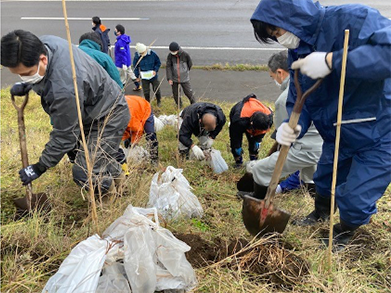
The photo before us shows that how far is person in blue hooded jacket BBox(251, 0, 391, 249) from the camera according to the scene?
1738 mm

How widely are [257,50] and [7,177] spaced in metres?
6.68

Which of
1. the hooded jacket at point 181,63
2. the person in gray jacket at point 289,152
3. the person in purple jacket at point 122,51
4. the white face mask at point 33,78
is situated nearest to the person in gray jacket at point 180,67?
the hooded jacket at point 181,63

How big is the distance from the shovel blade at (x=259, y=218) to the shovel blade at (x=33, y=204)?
1.63 meters

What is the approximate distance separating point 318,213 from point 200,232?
99 centimetres

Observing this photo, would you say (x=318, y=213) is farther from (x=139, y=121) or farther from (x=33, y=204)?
(x=33, y=204)

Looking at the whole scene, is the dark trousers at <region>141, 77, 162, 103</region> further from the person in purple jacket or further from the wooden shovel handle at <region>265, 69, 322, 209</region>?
the wooden shovel handle at <region>265, 69, 322, 209</region>

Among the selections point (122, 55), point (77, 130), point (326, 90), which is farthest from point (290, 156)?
point (122, 55)

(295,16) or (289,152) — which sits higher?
(295,16)

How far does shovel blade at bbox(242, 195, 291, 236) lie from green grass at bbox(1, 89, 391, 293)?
0.21 metres

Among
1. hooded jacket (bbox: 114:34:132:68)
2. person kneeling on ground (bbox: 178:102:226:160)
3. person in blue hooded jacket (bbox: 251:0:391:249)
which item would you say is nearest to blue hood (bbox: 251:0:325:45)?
person in blue hooded jacket (bbox: 251:0:391:249)

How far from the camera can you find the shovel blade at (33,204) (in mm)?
2781

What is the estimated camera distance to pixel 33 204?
9.16ft

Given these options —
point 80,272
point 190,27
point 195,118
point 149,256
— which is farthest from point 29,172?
point 190,27

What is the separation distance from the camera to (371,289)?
201 centimetres
